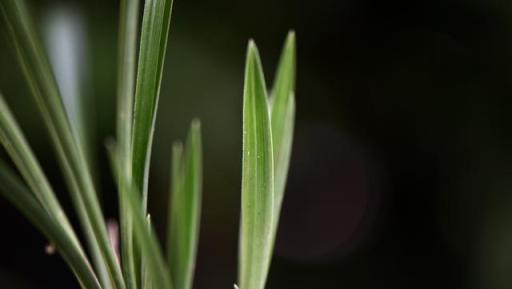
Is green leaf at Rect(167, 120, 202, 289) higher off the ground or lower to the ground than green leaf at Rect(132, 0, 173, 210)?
lower

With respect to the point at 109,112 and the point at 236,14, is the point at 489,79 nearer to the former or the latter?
the point at 236,14

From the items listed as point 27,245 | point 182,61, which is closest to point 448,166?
point 182,61

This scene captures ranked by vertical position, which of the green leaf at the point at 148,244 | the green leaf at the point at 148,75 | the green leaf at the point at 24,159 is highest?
the green leaf at the point at 148,75

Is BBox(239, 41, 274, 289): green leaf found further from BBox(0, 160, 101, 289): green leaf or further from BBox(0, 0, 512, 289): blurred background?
BBox(0, 0, 512, 289): blurred background

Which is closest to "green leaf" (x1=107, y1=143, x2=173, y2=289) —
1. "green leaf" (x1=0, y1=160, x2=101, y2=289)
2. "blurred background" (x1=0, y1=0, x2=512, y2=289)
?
"green leaf" (x1=0, y1=160, x2=101, y2=289)

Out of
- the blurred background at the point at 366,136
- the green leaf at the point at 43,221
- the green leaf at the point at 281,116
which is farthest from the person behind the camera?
the blurred background at the point at 366,136

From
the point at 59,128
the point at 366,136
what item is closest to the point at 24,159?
the point at 59,128

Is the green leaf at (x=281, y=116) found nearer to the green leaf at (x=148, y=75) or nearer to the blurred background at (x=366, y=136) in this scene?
the green leaf at (x=148, y=75)

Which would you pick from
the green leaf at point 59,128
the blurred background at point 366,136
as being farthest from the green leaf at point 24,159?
the blurred background at point 366,136
